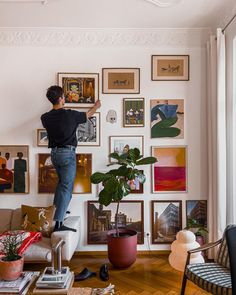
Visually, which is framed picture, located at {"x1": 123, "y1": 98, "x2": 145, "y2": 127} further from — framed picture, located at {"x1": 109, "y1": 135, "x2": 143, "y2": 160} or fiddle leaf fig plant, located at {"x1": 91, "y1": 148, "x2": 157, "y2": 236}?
fiddle leaf fig plant, located at {"x1": 91, "y1": 148, "x2": 157, "y2": 236}

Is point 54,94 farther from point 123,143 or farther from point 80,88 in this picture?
point 123,143

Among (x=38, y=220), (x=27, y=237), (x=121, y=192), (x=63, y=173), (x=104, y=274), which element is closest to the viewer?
(x=27, y=237)

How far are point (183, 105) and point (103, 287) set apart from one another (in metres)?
2.35

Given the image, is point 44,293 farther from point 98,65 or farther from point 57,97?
point 98,65

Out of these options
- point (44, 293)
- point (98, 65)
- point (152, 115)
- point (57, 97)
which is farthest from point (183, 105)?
point (44, 293)

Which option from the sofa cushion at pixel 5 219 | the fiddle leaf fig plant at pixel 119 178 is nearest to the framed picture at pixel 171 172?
the fiddle leaf fig plant at pixel 119 178

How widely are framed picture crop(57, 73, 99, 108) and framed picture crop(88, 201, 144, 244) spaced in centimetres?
129

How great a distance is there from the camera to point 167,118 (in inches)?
161

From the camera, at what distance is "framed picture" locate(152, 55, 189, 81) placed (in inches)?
161

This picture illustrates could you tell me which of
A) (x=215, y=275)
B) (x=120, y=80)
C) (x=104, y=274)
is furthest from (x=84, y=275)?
(x=120, y=80)

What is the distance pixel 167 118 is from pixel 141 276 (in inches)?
75.1

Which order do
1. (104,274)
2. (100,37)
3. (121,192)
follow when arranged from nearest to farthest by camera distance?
(104,274) → (121,192) → (100,37)

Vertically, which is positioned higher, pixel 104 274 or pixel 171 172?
pixel 171 172

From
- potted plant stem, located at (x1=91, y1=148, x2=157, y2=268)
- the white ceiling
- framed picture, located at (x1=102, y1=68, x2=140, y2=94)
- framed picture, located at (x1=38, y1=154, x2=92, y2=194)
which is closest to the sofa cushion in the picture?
framed picture, located at (x1=38, y1=154, x2=92, y2=194)
